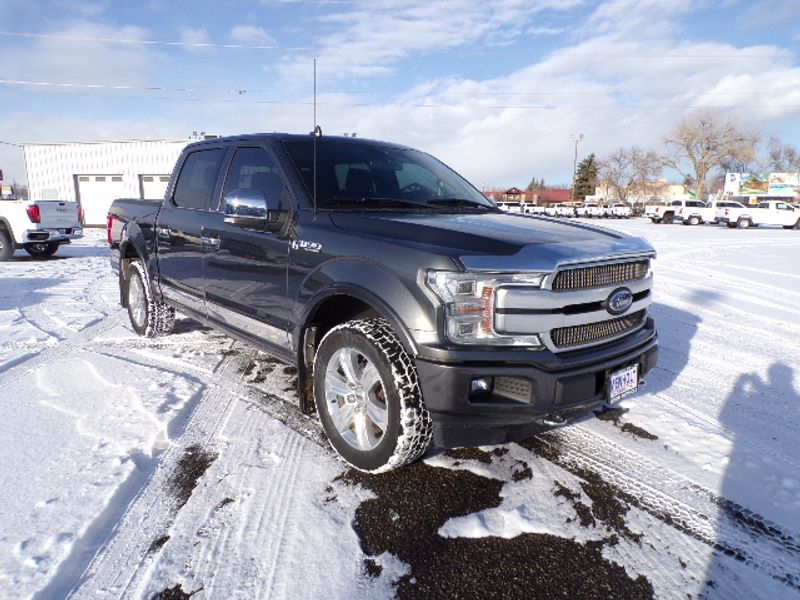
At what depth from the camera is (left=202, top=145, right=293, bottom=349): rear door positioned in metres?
3.24

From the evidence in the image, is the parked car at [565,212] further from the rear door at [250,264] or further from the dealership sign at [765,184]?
the rear door at [250,264]

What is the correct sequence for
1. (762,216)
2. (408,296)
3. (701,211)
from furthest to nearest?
1. (701,211)
2. (762,216)
3. (408,296)

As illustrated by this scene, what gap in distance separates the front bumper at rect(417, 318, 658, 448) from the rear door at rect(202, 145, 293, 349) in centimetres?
131

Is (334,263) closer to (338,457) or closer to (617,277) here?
(338,457)

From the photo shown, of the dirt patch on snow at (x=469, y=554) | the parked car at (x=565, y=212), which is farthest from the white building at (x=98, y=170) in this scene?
the parked car at (x=565, y=212)

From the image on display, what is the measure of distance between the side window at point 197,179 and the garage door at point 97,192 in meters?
28.0

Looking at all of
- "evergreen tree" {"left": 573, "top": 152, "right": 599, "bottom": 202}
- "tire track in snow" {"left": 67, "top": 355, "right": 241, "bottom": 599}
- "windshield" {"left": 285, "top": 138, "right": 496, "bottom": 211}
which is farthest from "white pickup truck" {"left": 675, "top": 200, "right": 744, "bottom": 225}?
"evergreen tree" {"left": 573, "top": 152, "right": 599, "bottom": 202}

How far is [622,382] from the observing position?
2682 mm

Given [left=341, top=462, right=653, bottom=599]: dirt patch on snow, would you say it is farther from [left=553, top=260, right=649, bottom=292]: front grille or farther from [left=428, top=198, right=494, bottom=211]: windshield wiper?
[left=428, top=198, right=494, bottom=211]: windshield wiper

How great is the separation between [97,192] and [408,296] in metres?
32.1

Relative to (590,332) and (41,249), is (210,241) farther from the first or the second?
(41,249)

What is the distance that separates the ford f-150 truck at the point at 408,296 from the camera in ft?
7.54

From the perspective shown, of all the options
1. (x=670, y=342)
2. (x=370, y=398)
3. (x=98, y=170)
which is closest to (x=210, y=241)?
(x=370, y=398)

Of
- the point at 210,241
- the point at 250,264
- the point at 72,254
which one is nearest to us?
the point at 250,264
